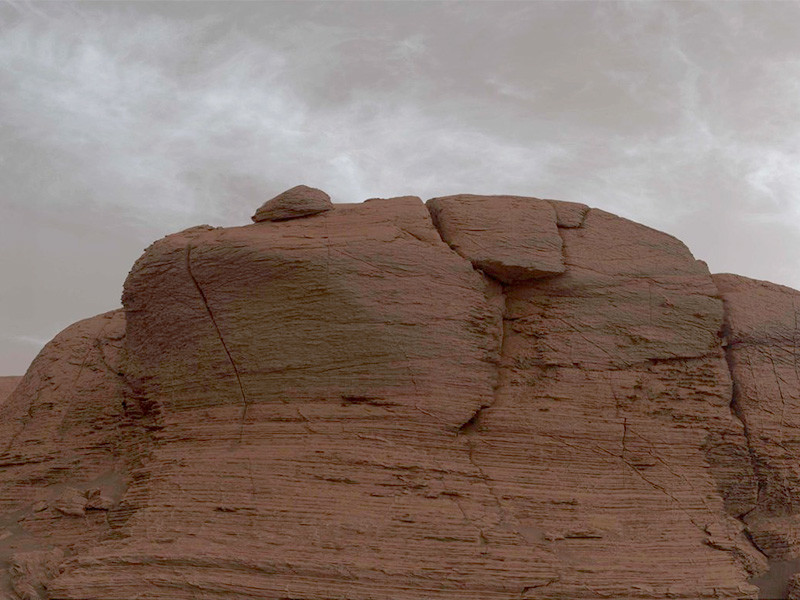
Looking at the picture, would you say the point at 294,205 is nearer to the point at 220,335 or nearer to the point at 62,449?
the point at 220,335

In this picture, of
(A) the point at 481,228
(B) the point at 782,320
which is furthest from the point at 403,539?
(B) the point at 782,320

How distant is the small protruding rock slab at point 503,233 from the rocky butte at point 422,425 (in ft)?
0.12

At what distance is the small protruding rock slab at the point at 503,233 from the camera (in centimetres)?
1250

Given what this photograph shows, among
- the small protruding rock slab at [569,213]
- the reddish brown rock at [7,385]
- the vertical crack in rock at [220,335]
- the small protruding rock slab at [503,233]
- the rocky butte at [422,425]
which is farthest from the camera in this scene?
the reddish brown rock at [7,385]

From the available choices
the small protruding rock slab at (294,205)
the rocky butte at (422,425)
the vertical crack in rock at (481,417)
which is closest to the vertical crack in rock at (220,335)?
the rocky butte at (422,425)

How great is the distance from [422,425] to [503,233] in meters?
3.25

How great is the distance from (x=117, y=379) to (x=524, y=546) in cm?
742

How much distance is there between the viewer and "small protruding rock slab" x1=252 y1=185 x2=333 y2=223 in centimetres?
1297

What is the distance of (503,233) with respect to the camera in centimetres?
1279

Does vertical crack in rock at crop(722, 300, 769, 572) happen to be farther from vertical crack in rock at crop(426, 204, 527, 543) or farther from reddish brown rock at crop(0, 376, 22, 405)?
reddish brown rock at crop(0, 376, 22, 405)

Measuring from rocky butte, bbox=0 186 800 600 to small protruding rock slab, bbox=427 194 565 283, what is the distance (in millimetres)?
37

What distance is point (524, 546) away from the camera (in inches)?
412

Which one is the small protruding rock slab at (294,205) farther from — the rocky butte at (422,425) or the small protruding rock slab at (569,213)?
the small protruding rock slab at (569,213)

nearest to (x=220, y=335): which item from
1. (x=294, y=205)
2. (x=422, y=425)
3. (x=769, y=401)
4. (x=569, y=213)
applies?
(x=294, y=205)
